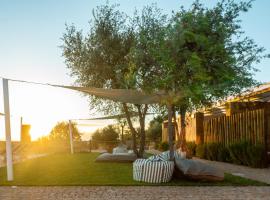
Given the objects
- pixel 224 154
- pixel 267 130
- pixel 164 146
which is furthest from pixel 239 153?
pixel 164 146

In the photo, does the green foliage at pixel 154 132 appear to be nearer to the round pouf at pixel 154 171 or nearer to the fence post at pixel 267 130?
the fence post at pixel 267 130

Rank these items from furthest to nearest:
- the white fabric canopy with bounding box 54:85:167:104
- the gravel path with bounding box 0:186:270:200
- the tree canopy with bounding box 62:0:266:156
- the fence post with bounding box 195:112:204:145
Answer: the fence post with bounding box 195:112:204:145 → the white fabric canopy with bounding box 54:85:167:104 → the tree canopy with bounding box 62:0:266:156 → the gravel path with bounding box 0:186:270:200

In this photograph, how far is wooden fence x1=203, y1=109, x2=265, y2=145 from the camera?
44.7ft

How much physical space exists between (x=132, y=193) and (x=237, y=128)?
8856 millimetres

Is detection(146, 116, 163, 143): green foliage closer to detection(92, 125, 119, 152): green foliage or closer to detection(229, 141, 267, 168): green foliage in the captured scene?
detection(92, 125, 119, 152): green foliage

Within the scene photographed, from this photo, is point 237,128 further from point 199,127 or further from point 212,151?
point 199,127

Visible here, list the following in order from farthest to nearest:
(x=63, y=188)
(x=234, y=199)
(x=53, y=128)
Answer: (x=53, y=128)
(x=63, y=188)
(x=234, y=199)

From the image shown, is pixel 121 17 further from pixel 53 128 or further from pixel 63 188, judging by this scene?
pixel 53 128

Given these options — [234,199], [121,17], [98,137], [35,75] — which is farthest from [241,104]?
[98,137]

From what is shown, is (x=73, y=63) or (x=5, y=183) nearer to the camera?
(x=5, y=183)

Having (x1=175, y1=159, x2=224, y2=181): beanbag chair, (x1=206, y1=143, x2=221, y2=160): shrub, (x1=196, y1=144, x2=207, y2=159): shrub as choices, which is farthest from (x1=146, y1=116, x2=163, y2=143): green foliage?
(x1=175, y1=159, x2=224, y2=181): beanbag chair

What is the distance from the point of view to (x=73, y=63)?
1548 cm

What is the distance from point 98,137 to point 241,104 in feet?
58.9

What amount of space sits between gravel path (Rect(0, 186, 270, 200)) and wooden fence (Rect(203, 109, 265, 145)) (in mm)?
5666
